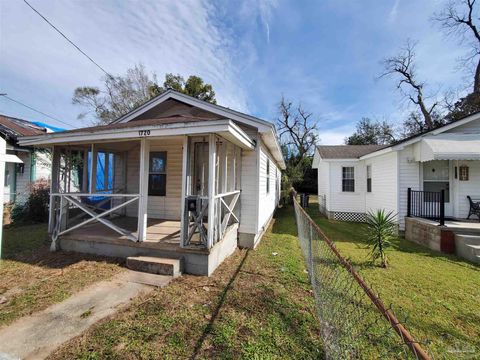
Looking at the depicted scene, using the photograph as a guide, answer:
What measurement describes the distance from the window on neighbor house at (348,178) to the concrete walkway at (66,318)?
10.6 m

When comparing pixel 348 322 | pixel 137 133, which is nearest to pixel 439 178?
pixel 348 322

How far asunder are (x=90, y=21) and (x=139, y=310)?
8845mm

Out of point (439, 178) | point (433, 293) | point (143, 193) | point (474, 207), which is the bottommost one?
point (433, 293)

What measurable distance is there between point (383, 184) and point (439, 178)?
1789mm

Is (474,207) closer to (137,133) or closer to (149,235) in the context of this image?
(149,235)

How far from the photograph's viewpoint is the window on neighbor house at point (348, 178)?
11781 millimetres

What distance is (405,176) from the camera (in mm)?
8172

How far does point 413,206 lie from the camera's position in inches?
317

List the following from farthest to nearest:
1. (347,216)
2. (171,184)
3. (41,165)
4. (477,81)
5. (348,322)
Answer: (477,81), (347,216), (41,165), (171,184), (348,322)

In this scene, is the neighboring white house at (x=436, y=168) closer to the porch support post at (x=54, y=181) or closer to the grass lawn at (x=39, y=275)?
the grass lawn at (x=39, y=275)

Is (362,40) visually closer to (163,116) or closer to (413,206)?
(413,206)

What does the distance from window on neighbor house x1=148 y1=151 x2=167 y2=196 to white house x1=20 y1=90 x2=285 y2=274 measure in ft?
0.11

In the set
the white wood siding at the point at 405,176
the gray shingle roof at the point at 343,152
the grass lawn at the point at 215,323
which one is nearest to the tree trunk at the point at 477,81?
the gray shingle roof at the point at 343,152

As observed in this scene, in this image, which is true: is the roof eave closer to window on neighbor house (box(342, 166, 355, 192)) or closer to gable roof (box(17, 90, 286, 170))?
gable roof (box(17, 90, 286, 170))
